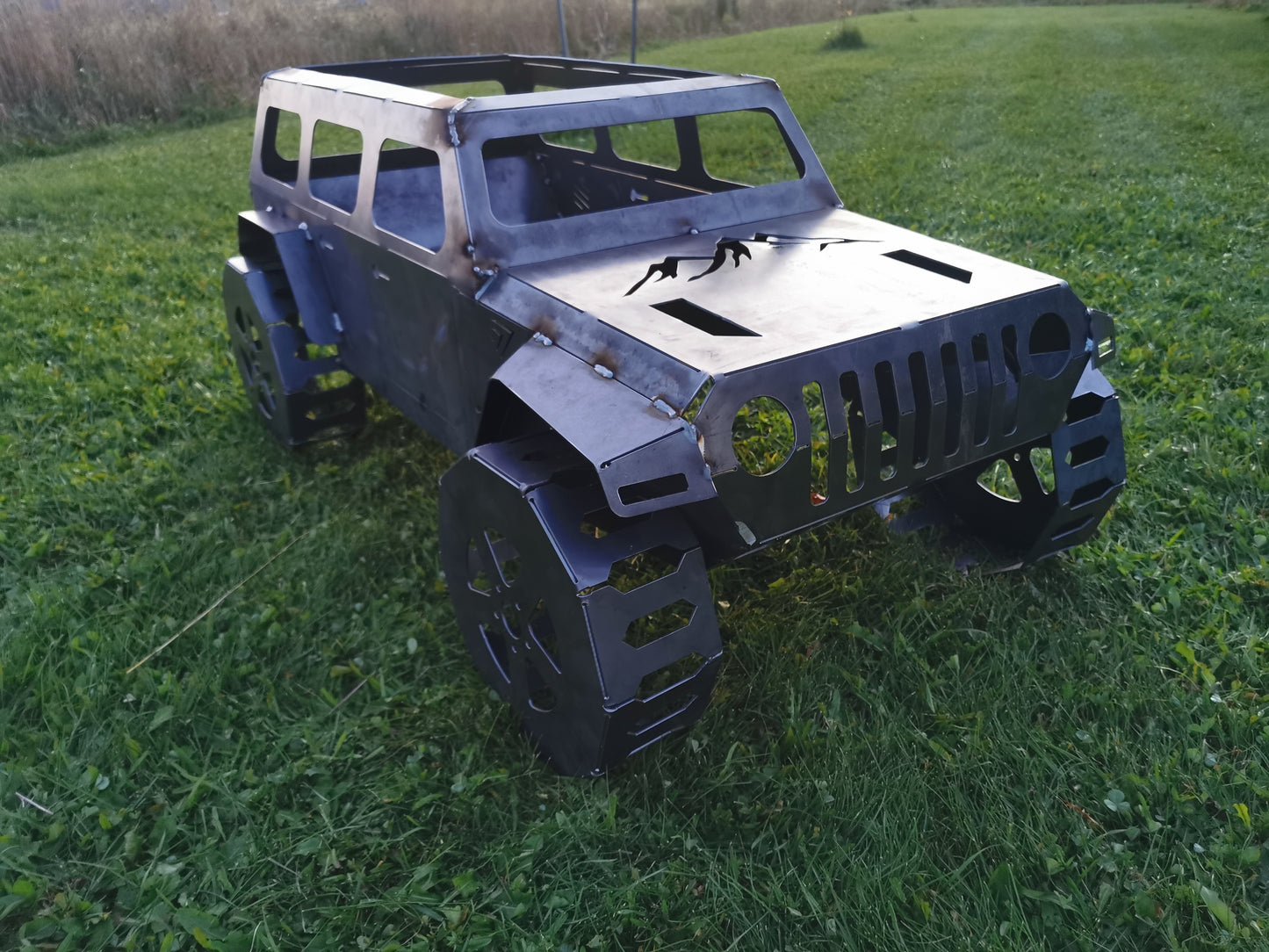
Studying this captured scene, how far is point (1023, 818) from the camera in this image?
8.08 ft

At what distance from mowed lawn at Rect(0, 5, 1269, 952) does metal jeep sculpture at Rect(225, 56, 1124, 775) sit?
0.26 m

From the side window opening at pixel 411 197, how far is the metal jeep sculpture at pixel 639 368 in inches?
19.2

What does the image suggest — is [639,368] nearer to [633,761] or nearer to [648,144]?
[633,761]

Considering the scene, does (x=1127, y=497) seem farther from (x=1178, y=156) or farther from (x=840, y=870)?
(x=1178, y=156)

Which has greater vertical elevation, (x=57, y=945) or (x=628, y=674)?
(x=628, y=674)

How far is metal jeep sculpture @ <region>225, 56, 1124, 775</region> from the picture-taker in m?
2.33

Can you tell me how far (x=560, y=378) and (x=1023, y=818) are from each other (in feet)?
5.24

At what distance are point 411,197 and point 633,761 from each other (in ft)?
9.56

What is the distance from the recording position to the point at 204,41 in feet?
40.5

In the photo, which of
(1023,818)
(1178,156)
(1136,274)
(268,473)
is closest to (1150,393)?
(1136,274)

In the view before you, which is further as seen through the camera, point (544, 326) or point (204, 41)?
point (204, 41)

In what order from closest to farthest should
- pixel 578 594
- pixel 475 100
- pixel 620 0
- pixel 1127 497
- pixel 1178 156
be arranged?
pixel 578 594
pixel 475 100
pixel 1127 497
pixel 1178 156
pixel 620 0

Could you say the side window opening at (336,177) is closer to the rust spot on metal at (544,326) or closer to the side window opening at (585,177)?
the side window opening at (585,177)

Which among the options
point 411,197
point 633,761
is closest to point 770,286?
point 633,761
